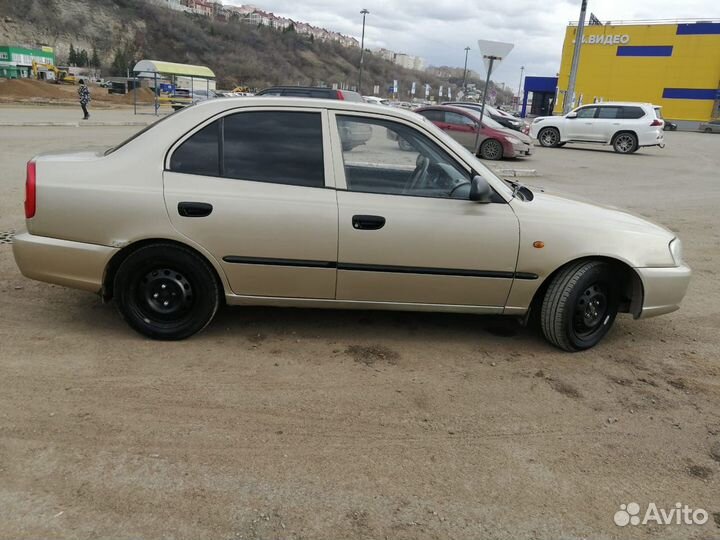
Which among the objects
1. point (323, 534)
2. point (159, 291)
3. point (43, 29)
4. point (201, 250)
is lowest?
point (323, 534)

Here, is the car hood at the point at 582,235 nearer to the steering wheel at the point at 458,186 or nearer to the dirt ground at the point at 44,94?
the steering wheel at the point at 458,186

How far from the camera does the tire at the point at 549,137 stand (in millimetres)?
23331

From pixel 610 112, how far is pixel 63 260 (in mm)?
22070

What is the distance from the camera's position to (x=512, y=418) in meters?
3.36

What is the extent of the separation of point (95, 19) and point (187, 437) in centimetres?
10325

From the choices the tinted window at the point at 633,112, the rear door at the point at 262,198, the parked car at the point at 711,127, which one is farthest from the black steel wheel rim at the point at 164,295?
the parked car at the point at 711,127

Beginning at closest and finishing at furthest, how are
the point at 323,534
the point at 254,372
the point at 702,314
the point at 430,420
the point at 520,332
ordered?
1. the point at 323,534
2. the point at 430,420
3. the point at 254,372
4. the point at 520,332
5. the point at 702,314

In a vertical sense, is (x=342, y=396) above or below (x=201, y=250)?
below

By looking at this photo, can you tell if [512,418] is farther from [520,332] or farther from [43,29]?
[43,29]

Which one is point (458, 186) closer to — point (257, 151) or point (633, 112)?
point (257, 151)

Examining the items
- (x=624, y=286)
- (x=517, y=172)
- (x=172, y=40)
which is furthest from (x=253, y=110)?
(x=172, y=40)

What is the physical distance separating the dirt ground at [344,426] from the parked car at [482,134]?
1303 centimetres

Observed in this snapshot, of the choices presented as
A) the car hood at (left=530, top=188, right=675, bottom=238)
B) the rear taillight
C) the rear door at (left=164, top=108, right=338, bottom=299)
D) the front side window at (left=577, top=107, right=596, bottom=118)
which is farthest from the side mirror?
the front side window at (left=577, top=107, right=596, bottom=118)

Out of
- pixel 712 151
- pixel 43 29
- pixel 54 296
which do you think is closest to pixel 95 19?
pixel 43 29
